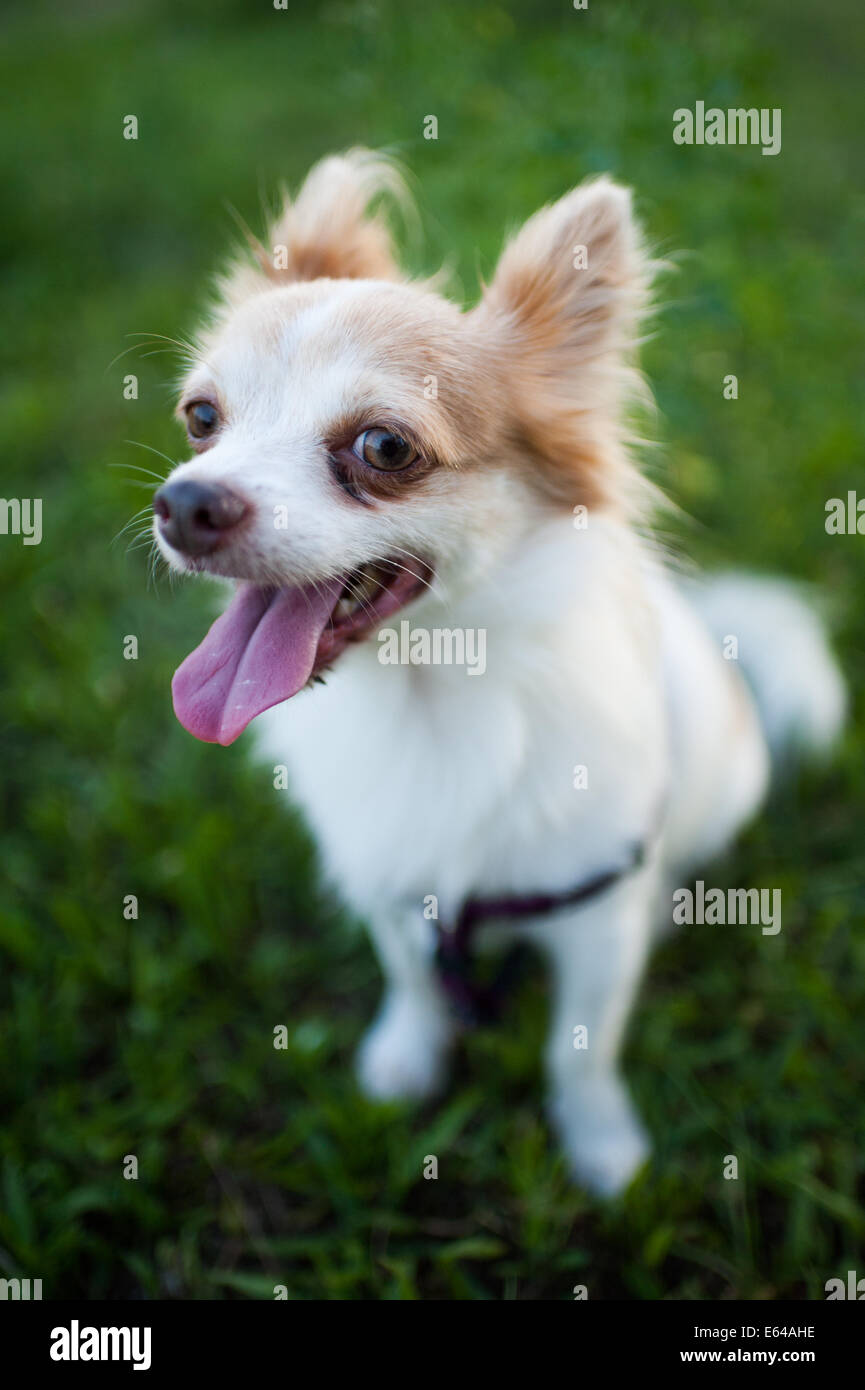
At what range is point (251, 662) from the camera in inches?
62.2

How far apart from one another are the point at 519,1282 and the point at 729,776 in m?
1.35

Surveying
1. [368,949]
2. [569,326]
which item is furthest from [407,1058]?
[569,326]

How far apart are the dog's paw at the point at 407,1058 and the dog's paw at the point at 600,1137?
36 cm

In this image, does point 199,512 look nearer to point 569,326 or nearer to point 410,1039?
point 569,326

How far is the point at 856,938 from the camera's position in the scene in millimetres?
2643

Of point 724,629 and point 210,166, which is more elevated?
point 210,166

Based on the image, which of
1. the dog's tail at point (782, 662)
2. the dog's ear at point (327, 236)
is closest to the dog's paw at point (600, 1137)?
the dog's tail at point (782, 662)

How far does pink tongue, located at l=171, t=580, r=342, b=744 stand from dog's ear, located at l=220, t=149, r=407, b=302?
2.77ft

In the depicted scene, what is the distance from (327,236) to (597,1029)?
195cm

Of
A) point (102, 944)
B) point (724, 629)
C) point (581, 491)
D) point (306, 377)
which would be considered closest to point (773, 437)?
point (724, 629)

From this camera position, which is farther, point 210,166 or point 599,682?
→ point 210,166

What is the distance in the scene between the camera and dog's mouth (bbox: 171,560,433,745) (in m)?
1.53

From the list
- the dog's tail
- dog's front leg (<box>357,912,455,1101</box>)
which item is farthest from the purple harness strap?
the dog's tail
